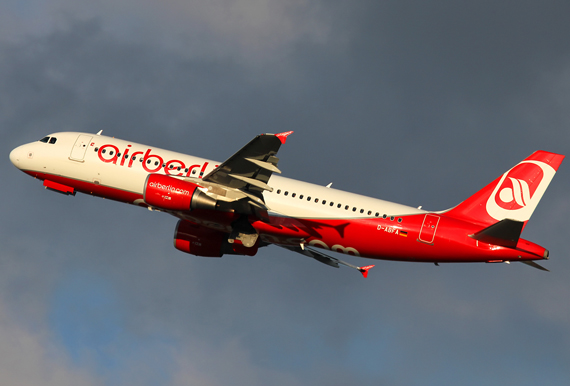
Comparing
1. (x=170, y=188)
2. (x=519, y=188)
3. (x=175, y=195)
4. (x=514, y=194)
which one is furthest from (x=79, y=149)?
(x=519, y=188)

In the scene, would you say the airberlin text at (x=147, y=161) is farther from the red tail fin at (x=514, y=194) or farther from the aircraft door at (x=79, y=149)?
the red tail fin at (x=514, y=194)

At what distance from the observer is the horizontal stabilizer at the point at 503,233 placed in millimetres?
34969

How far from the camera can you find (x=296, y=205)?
3809 cm

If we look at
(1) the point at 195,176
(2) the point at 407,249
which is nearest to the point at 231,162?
(1) the point at 195,176

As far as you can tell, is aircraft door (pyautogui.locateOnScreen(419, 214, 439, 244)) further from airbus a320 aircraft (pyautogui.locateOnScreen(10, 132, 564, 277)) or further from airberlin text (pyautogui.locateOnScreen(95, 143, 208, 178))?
airberlin text (pyautogui.locateOnScreen(95, 143, 208, 178))

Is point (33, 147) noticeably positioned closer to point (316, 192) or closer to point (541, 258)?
point (316, 192)

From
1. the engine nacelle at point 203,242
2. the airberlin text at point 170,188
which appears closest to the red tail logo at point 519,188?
the engine nacelle at point 203,242

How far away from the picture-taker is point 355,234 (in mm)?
37750

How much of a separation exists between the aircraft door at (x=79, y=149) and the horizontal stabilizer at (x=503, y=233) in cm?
2443

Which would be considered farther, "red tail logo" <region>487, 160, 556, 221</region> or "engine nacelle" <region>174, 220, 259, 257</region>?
"engine nacelle" <region>174, 220, 259, 257</region>

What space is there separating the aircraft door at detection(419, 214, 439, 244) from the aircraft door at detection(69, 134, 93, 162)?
70.3 feet

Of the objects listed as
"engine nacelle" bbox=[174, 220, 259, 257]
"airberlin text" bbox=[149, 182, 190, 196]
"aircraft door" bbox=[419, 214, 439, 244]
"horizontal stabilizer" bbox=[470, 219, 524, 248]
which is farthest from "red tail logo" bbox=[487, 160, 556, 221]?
"airberlin text" bbox=[149, 182, 190, 196]

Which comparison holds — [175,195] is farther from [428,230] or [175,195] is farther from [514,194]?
[514,194]

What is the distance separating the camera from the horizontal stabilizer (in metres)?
35.0
